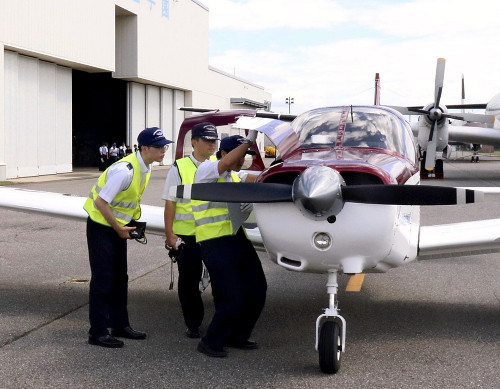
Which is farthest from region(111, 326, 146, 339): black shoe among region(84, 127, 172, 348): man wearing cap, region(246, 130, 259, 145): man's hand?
region(246, 130, 259, 145): man's hand

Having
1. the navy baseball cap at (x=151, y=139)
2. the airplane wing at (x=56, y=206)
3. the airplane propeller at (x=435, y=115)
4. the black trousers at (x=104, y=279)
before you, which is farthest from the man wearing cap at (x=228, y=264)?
the airplane propeller at (x=435, y=115)

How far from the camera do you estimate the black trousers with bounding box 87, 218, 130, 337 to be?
5246mm

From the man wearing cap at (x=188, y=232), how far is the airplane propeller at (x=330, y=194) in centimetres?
86

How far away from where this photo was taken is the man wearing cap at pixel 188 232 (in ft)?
17.7

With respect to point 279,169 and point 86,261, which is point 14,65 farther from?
point 279,169

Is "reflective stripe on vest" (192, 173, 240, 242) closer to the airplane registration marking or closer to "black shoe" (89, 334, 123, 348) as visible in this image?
"black shoe" (89, 334, 123, 348)

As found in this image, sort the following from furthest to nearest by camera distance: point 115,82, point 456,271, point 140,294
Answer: point 115,82, point 456,271, point 140,294

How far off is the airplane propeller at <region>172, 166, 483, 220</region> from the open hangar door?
38.1 meters

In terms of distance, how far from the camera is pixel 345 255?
4531mm

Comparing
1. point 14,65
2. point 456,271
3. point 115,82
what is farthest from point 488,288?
point 115,82

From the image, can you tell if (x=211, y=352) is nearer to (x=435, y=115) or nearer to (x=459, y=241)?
(x=459, y=241)

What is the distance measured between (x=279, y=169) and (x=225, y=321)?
4.00 feet

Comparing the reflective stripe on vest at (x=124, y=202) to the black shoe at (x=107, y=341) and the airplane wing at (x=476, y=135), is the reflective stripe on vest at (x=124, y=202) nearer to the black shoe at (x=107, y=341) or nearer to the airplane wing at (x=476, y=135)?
the black shoe at (x=107, y=341)

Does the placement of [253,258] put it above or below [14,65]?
below
